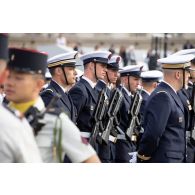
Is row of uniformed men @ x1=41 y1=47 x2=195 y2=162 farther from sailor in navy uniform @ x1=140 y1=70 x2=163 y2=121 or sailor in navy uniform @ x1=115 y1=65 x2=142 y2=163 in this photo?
sailor in navy uniform @ x1=140 y1=70 x2=163 y2=121

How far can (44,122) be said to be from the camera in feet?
11.8

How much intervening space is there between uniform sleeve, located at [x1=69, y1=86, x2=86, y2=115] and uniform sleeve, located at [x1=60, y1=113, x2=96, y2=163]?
9.60ft

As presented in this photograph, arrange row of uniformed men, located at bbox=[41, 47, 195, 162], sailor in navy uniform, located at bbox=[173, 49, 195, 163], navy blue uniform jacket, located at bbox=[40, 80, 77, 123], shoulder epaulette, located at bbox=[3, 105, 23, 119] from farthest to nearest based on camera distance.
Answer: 1. sailor in navy uniform, located at bbox=[173, 49, 195, 163]
2. row of uniformed men, located at bbox=[41, 47, 195, 162]
3. navy blue uniform jacket, located at bbox=[40, 80, 77, 123]
4. shoulder epaulette, located at bbox=[3, 105, 23, 119]

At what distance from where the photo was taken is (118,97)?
7.40m

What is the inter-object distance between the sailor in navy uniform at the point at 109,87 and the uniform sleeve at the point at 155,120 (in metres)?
0.72

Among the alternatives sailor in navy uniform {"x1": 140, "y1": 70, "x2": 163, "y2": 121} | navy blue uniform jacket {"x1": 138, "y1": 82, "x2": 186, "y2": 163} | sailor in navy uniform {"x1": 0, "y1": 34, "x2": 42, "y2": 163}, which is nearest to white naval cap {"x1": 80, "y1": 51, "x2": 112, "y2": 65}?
navy blue uniform jacket {"x1": 138, "y1": 82, "x2": 186, "y2": 163}

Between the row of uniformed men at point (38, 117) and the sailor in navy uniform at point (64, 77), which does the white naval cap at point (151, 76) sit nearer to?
the sailor in navy uniform at point (64, 77)

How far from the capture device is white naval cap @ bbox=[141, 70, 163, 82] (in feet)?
29.9

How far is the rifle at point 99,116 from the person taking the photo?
6.63 m

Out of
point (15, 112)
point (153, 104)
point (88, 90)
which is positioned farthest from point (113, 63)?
point (15, 112)

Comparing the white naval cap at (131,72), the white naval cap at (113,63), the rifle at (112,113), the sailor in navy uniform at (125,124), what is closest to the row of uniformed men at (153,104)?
the rifle at (112,113)
